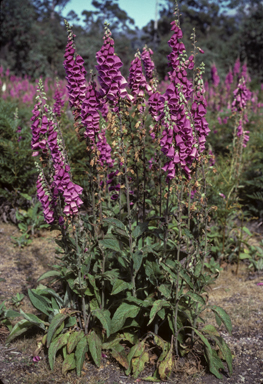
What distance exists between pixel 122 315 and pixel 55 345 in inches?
25.4

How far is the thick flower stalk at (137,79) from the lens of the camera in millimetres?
2957

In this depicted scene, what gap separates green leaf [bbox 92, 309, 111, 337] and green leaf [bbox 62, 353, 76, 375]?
41 centimetres

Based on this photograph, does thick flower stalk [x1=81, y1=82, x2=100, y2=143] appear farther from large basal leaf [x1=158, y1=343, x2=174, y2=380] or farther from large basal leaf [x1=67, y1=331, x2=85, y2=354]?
large basal leaf [x1=158, y1=343, x2=174, y2=380]

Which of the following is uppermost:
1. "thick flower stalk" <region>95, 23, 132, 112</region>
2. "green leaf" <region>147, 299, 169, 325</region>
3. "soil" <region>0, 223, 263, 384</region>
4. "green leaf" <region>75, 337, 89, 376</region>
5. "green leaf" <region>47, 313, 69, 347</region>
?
"thick flower stalk" <region>95, 23, 132, 112</region>

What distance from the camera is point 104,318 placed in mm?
2848

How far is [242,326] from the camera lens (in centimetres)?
360

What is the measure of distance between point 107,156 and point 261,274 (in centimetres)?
273

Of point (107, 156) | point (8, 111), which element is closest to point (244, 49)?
point (8, 111)

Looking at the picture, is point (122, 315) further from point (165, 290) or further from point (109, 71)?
point (109, 71)


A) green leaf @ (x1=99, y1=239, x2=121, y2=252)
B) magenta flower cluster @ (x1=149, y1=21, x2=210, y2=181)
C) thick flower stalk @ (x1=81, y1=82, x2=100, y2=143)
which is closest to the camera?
magenta flower cluster @ (x1=149, y1=21, x2=210, y2=181)

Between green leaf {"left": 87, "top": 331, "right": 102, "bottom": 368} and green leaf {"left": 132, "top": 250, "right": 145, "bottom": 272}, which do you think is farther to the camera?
green leaf {"left": 87, "top": 331, "right": 102, "bottom": 368}

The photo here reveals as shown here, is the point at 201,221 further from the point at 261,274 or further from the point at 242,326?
the point at 261,274

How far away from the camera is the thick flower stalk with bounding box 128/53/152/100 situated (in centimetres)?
296

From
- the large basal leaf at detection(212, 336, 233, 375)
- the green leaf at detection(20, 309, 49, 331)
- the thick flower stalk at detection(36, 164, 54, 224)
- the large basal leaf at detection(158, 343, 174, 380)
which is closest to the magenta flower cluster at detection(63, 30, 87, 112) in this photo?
the thick flower stalk at detection(36, 164, 54, 224)
